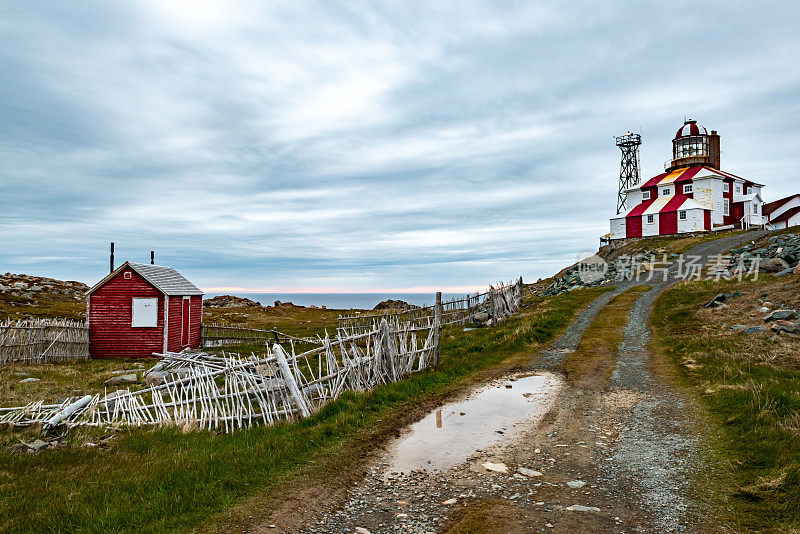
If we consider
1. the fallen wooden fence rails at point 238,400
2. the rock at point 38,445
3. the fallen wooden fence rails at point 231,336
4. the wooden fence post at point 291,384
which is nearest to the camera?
the rock at point 38,445

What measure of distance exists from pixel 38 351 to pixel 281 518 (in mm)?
21628

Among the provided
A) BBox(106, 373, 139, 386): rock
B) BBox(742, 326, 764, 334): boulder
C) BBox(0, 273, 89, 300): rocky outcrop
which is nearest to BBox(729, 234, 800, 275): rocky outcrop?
BBox(742, 326, 764, 334): boulder

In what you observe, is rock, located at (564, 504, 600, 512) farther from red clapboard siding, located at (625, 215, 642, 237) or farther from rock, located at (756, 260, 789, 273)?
red clapboard siding, located at (625, 215, 642, 237)

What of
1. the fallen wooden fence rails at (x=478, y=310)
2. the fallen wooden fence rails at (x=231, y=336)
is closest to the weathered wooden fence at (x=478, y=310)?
the fallen wooden fence rails at (x=478, y=310)

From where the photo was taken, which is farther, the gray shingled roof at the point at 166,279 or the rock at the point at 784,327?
the gray shingled roof at the point at 166,279

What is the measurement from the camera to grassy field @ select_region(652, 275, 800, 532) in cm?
541

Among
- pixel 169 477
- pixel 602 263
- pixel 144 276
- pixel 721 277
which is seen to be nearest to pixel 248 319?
pixel 144 276

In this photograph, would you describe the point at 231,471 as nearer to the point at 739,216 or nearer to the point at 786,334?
the point at 786,334

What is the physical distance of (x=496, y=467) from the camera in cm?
666

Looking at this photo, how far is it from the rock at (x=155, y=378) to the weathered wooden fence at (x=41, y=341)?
28.0ft

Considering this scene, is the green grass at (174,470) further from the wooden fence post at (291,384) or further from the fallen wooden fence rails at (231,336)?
the fallen wooden fence rails at (231,336)

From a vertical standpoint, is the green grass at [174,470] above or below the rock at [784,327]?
below

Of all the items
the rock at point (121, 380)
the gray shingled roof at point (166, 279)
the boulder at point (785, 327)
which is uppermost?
the gray shingled roof at point (166, 279)

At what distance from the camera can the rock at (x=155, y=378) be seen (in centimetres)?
1545
